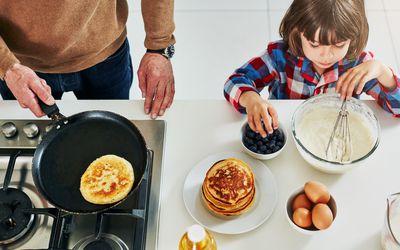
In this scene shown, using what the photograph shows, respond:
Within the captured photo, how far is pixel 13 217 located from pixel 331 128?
0.75 meters

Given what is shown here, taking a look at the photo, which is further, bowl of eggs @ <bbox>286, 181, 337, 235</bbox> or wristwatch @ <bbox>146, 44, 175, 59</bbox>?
wristwatch @ <bbox>146, 44, 175, 59</bbox>

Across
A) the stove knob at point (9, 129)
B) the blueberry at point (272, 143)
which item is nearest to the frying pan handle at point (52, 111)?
the stove knob at point (9, 129)

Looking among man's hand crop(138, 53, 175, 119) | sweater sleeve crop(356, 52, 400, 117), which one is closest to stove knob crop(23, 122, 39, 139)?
man's hand crop(138, 53, 175, 119)

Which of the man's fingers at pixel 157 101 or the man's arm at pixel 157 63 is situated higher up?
the man's arm at pixel 157 63

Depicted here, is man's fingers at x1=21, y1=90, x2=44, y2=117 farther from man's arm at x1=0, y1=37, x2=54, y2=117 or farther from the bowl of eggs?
the bowl of eggs

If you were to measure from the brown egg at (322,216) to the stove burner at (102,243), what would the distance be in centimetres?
40

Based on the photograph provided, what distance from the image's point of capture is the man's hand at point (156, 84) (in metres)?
1.18

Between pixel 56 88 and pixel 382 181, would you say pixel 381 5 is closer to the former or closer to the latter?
pixel 382 181

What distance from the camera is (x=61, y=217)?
94 centimetres

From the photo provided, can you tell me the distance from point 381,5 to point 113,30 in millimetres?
1686

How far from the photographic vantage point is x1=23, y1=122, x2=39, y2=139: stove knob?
3.59 feet

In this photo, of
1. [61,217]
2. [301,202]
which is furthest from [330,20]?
[61,217]

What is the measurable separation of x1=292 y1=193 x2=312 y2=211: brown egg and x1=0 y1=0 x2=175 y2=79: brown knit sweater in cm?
63

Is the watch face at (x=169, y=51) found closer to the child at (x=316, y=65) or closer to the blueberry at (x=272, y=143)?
the child at (x=316, y=65)
